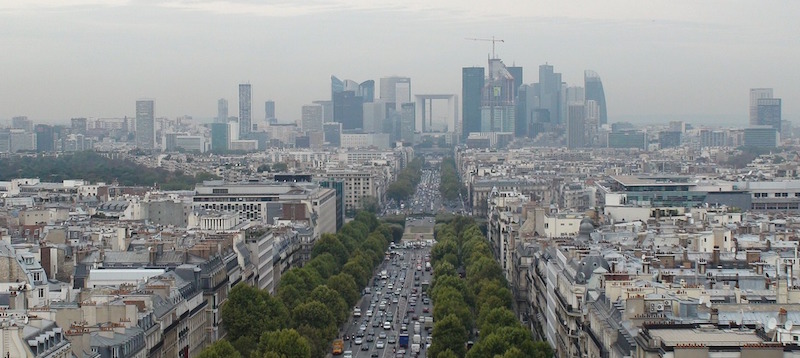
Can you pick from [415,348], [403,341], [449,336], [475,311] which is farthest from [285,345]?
[475,311]

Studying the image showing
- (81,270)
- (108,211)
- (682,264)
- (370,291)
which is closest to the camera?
(682,264)

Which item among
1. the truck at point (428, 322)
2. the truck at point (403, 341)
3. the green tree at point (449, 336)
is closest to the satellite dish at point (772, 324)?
the green tree at point (449, 336)

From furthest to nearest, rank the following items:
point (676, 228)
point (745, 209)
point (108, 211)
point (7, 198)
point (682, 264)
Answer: point (7, 198) → point (745, 209) → point (108, 211) → point (676, 228) → point (682, 264)

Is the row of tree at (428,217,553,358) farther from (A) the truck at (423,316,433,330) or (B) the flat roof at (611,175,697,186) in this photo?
Result: (B) the flat roof at (611,175,697,186)

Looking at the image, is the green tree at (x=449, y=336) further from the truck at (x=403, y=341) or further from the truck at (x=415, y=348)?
the truck at (x=403, y=341)

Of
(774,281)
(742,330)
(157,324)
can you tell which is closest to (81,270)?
(157,324)

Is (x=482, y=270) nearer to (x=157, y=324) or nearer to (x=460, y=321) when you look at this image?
(x=460, y=321)

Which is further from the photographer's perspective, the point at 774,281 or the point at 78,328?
the point at 774,281
